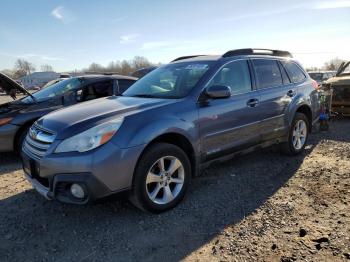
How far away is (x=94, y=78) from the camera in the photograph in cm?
754

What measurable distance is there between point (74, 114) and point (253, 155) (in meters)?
3.55

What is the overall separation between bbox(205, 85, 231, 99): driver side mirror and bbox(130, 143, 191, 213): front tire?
814 mm

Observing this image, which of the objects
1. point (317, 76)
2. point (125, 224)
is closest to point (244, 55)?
point (125, 224)

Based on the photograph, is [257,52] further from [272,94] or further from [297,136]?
[297,136]

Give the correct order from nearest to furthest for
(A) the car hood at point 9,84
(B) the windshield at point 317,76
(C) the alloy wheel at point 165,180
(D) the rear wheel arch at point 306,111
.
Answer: (C) the alloy wheel at point 165,180
(D) the rear wheel arch at point 306,111
(A) the car hood at point 9,84
(B) the windshield at point 317,76

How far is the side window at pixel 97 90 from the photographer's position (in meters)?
7.29

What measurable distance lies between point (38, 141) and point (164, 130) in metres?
1.42

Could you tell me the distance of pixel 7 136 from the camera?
6137 mm

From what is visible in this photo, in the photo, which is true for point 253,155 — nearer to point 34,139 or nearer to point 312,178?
point 312,178

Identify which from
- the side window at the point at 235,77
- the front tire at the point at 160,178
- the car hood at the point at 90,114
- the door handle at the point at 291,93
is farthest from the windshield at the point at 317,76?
the front tire at the point at 160,178

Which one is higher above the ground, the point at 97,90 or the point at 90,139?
the point at 97,90

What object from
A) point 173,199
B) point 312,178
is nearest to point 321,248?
point 173,199

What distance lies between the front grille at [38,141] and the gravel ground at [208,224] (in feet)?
2.56

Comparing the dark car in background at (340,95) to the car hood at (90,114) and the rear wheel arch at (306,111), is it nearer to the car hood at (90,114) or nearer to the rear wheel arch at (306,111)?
the rear wheel arch at (306,111)
